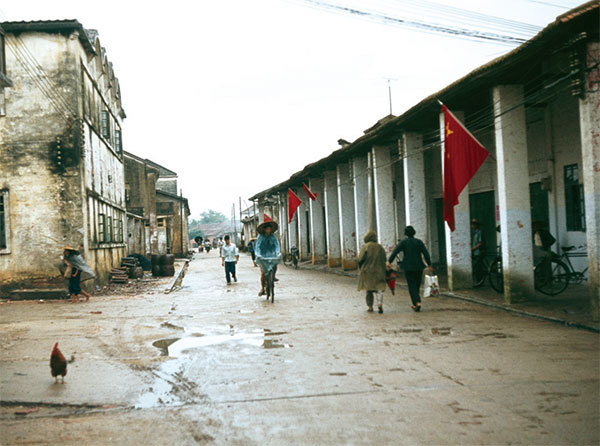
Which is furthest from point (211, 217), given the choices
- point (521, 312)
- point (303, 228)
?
point (521, 312)

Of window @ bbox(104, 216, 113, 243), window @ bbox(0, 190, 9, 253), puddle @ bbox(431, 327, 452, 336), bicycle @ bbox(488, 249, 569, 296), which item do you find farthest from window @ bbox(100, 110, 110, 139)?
puddle @ bbox(431, 327, 452, 336)

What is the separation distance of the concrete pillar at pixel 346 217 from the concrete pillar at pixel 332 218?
6.33ft

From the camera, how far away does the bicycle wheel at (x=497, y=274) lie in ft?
42.0

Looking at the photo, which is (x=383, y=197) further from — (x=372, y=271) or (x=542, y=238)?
(x=372, y=271)

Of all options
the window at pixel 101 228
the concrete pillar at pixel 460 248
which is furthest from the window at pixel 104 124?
the concrete pillar at pixel 460 248

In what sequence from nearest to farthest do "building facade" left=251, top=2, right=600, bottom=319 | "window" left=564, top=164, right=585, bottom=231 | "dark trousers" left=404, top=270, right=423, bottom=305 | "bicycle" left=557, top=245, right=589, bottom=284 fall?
1. "building facade" left=251, top=2, right=600, bottom=319
2. "dark trousers" left=404, top=270, right=423, bottom=305
3. "bicycle" left=557, top=245, right=589, bottom=284
4. "window" left=564, top=164, right=585, bottom=231

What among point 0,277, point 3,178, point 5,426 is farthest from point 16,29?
point 5,426

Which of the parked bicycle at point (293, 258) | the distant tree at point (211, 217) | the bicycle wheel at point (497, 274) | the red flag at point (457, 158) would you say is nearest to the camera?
the red flag at point (457, 158)

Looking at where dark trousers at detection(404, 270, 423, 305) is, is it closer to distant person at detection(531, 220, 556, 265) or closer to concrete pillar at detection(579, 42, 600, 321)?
distant person at detection(531, 220, 556, 265)

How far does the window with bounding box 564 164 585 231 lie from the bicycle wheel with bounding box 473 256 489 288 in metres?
2.06

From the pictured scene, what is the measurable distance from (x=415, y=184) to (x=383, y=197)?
9.24 feet

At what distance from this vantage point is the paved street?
4523mm

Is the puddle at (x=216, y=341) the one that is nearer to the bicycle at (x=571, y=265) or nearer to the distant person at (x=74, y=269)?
the bicycle at (x=571, y=265)

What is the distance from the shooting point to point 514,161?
38.0 feet
